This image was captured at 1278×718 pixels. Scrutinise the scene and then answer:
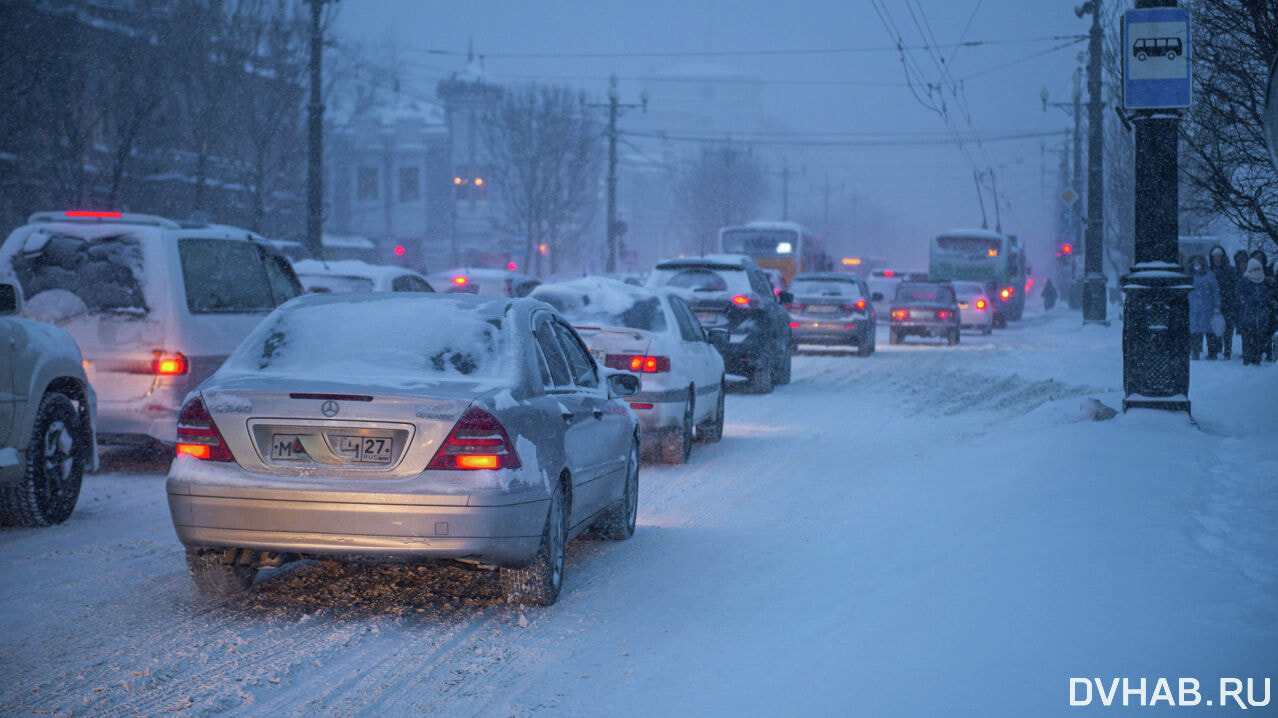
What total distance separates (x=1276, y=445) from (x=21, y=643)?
8.23 m

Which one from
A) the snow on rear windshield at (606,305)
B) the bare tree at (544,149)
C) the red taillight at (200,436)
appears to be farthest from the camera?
the bare tree at (544,149)

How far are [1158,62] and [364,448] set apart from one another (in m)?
7.57

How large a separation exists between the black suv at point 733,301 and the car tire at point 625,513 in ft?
29.8

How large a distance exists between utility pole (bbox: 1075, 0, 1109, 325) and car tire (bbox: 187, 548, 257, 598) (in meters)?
29.1

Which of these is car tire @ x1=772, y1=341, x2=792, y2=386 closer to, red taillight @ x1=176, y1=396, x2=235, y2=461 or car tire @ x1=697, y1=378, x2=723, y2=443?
car tire @ x1=697, y1=378, x2=723, y2=443

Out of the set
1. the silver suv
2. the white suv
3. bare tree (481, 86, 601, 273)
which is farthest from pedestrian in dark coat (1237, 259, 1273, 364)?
bare tree (481, 86, 601, 273)

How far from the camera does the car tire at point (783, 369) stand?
19.8 m

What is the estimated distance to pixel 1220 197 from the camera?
12.4 metres

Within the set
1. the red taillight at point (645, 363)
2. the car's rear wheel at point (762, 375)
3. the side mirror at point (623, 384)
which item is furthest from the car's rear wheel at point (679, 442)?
the car's rear wheel at point (762, 375)

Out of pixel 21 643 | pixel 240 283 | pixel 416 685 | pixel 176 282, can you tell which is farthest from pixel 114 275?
pixel 416 685

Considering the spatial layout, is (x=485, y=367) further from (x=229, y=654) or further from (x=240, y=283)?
(x=240, y=283)

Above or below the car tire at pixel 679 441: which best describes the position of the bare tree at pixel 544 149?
above

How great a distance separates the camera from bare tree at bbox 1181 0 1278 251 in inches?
450

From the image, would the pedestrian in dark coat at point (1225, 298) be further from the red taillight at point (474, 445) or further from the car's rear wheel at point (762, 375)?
the red taillight at point (474, 445)
